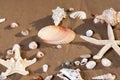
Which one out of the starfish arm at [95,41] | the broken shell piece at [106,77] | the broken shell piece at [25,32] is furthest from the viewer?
the broken shell piece at [25,32]

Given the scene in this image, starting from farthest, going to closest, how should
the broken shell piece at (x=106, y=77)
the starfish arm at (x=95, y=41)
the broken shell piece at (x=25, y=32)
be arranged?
the broken shell piece at (x=25, y=32), the starfish arm at (x=95, y=41), the broken shell piece at (x=106, y=77)

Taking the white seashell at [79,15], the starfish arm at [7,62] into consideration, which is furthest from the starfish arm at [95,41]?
the starfish arm at [7,62]

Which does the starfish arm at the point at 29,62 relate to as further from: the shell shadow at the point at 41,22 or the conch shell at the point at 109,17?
the conch shell at the point at 109,17

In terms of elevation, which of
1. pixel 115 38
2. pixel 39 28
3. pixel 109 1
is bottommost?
pixel 115 38

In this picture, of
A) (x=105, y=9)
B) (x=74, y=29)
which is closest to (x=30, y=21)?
(x=74, y=29)

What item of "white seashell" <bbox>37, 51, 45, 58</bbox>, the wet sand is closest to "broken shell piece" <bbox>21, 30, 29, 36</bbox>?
the wet sand

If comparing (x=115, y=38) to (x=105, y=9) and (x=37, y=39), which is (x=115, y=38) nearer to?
(x=105, y=9)
